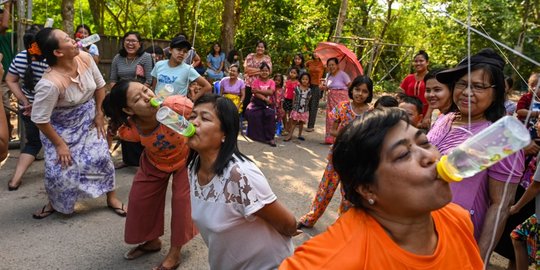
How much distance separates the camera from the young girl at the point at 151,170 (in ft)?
9.52

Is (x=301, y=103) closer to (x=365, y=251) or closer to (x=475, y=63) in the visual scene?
(x=475, y=63)

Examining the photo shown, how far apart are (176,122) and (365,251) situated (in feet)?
4.63

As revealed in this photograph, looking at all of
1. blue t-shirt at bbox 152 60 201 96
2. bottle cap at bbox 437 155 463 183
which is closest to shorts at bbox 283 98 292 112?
blue t-shirt at bbox 152 60 201 96

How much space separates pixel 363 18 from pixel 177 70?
13.1 m

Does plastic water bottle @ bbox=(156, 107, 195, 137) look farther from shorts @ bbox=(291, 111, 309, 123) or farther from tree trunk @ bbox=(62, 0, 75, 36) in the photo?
shorts @ bbox=(291, 111, 309, 123)

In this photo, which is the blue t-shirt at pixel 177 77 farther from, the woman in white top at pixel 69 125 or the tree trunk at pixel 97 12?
the tree trunk at pixel 97 12

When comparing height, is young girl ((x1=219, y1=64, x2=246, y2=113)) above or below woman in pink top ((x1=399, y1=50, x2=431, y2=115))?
below

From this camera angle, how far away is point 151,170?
301 centimetres

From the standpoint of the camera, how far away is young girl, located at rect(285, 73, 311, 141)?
7.70m

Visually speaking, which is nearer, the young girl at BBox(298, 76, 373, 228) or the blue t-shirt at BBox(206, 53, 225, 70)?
the young girl at BBox(298, 76, 373, 228)

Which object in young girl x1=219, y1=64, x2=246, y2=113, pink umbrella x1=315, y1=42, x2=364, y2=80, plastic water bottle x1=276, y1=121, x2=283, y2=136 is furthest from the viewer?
plastic water bottle x1=276, y1=121, x2=283, y2=136

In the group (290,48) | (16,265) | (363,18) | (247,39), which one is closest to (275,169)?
(16,265)

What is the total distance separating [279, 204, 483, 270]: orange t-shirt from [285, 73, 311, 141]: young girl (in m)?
6.33

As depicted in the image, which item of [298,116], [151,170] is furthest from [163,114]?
[298,116]
